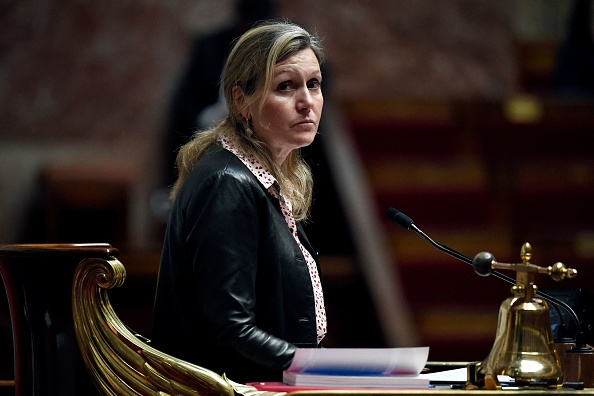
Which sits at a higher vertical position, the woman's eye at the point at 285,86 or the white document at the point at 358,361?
the woman's eye at the point at 285,86

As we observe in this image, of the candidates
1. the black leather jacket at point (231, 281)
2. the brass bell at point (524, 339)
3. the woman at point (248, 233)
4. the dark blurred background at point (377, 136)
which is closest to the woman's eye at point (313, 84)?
the woman at point (248, 233)

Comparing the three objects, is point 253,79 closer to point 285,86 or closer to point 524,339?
point 285,86

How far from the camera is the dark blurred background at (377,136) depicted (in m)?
5.30

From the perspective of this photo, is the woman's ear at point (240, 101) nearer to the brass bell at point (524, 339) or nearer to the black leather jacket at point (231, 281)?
the black leather jacket at point (231, 281)

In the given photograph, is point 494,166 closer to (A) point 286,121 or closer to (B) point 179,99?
(B) point 179,99

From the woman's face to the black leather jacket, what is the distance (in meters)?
0.13

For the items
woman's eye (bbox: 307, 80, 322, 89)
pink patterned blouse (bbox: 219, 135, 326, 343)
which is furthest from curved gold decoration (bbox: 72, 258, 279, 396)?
woman's eye (bbox: 307, 80, 322, 89)

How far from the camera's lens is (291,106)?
92.3 inches

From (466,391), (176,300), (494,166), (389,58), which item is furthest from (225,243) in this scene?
(389,58)

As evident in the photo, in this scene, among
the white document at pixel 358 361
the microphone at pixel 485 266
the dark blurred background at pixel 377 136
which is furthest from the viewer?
the dark blurred background at pixel 377 136

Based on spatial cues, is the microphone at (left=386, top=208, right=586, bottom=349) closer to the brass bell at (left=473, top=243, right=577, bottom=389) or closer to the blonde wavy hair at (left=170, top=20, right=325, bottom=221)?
the brass bell at (left=473, top=243, right=577, bottom=389)

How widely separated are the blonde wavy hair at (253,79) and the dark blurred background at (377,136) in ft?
8.28

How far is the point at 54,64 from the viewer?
594 centimetres

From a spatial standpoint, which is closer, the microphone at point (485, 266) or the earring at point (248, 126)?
the microphone at point (485, 266)
